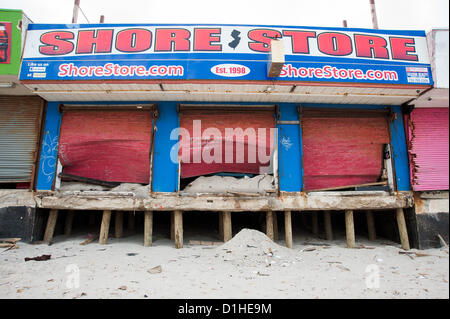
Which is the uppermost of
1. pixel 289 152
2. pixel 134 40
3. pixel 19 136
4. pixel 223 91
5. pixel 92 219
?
pixel 134 40

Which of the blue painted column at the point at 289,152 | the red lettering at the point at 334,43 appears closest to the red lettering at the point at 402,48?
the red lettering at the point at 334,43

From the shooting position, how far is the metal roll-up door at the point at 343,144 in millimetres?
7016

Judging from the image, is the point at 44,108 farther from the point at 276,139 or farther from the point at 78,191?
the point at 276,139

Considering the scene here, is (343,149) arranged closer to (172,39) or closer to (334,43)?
(334,43)

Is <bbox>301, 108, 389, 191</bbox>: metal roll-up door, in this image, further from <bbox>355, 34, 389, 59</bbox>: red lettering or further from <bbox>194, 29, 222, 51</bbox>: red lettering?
<bbox>194, 29, 222, 51</bbox>: red lettering

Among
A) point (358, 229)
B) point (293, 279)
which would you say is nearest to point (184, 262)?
point (293, 279)

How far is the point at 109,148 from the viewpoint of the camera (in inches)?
272

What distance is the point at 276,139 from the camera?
6.91 meters

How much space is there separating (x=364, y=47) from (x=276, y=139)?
352cm

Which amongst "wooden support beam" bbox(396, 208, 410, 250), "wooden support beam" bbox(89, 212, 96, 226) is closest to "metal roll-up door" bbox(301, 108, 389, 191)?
Answer: "wooden support beam" bbox(396, 208, 410, 250)

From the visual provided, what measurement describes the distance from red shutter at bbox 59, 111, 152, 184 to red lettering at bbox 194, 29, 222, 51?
8.42ft

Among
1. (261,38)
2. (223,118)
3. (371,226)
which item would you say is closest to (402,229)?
(371,226)

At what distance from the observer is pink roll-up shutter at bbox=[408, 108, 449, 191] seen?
679cm

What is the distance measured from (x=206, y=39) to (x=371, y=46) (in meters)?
4.66
